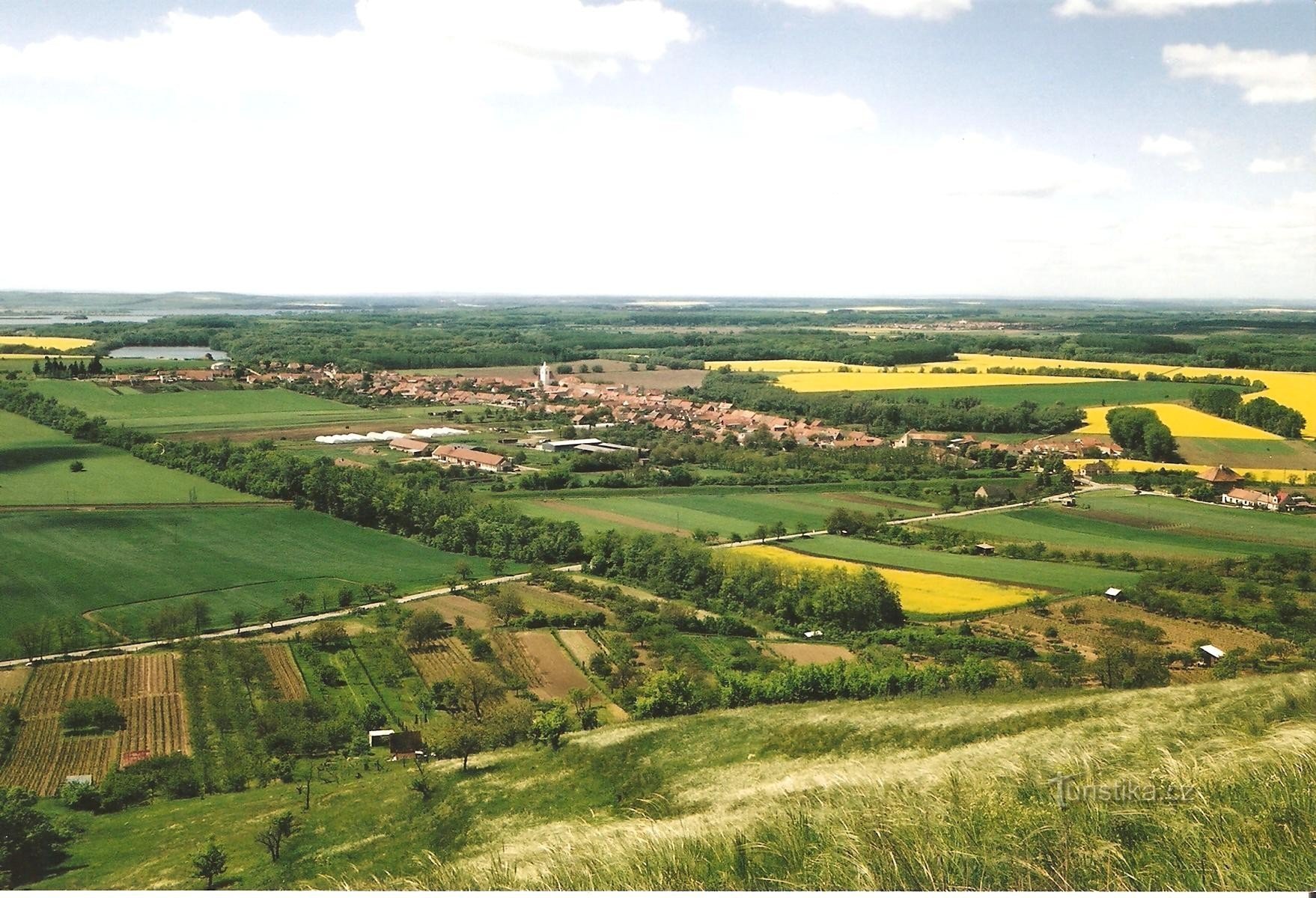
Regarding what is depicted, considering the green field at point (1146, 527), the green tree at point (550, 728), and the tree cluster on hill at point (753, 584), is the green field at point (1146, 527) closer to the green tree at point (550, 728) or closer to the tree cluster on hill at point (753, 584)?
the tree cluster on hill at point (753, 584)

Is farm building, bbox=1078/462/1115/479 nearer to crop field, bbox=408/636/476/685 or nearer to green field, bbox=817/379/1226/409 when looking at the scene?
green field, bbox=817/379/1226/409

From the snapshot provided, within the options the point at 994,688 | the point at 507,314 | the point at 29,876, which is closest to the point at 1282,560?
the point at 994,688

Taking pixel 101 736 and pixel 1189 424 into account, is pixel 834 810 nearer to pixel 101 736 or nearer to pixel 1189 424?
pixel 101 736

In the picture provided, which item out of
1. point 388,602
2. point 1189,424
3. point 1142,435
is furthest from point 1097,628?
point 1189,424

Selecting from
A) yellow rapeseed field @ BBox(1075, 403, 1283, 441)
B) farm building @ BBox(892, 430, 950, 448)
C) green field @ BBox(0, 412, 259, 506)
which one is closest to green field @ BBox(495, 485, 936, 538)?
farm building @ BBox(892, 430, 950, 448)

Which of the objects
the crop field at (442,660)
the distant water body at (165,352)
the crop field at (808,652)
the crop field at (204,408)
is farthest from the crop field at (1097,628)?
the distant water body at (165,352)

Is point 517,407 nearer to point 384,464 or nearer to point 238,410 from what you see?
point 238,410

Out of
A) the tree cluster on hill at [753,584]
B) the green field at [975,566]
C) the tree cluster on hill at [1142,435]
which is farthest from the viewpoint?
the tree cluster on hill at [1142,435]
